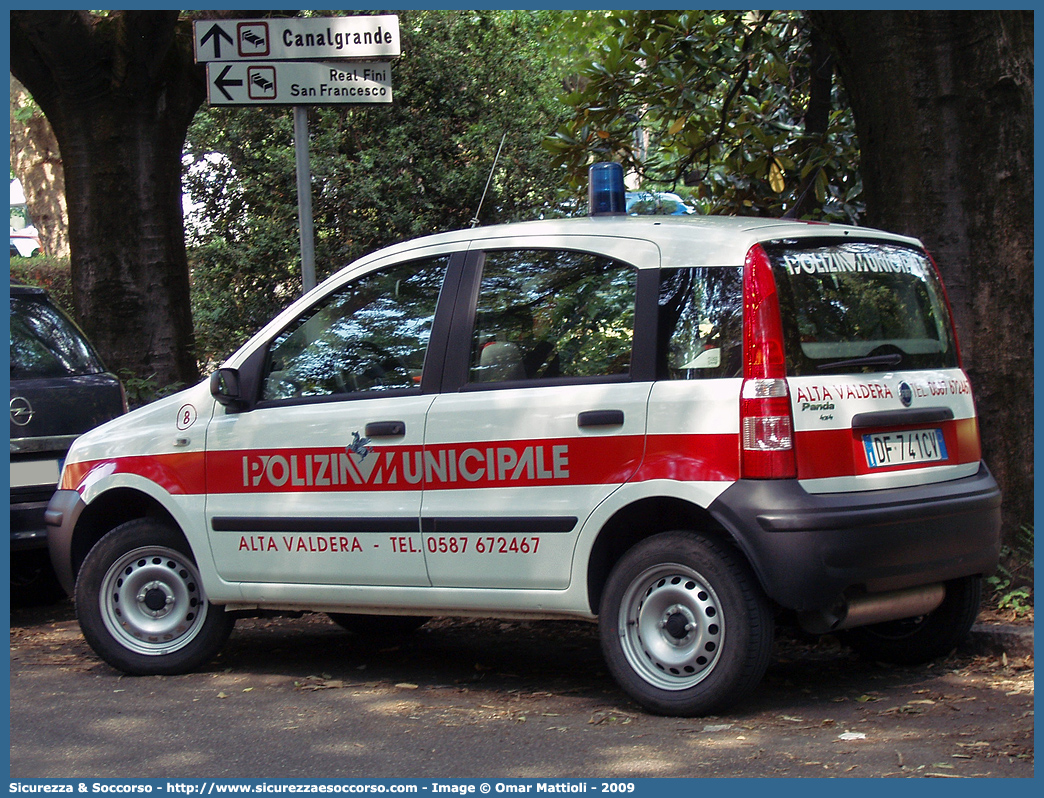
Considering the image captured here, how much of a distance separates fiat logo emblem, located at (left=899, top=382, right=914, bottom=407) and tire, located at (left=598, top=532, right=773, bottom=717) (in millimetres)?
876

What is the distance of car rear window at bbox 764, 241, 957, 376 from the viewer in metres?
4.64

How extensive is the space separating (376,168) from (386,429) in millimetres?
8488

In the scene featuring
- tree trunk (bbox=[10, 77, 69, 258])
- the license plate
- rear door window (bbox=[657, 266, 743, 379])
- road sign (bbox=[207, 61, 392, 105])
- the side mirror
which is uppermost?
tree trunk (bbox=[10, 77, 69, 258])

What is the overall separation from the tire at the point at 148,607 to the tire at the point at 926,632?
9.53 ft

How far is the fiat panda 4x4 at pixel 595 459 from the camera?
4.54 meters

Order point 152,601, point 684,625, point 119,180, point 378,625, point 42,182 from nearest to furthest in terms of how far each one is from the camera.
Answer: point 684,625, point 152,601, point 378,625, point 119,180, point 42,182

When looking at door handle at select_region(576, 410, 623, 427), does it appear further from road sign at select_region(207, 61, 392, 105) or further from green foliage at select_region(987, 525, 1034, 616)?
road sign at select_region(207, 61, 392, 105)

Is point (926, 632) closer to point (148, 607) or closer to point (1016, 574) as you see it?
point (1016, 574)

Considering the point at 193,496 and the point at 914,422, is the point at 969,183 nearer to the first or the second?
the point at 914,422

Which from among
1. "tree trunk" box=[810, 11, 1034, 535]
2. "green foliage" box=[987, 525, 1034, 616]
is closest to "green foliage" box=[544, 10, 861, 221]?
"tree trunk" box=[810, 11, 1034, 535]

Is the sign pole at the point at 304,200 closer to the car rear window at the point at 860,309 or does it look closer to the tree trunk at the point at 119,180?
the tree trunk at the point at 119,180

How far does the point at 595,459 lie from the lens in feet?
15.7

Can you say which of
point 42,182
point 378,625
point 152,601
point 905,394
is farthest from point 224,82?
point 42,182

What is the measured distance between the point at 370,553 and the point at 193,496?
37.9 inches
